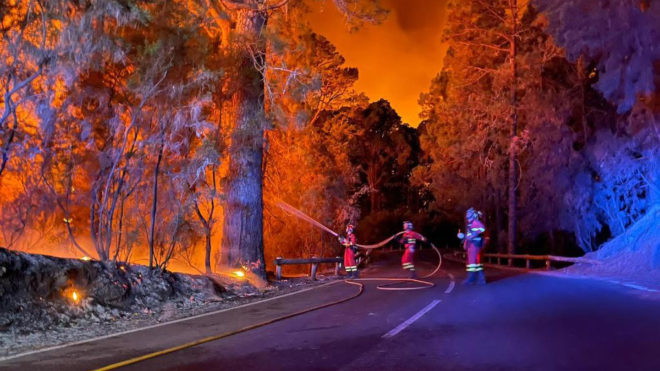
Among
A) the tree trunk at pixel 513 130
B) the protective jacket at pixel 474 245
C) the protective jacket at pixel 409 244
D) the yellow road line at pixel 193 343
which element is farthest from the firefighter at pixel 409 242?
the tree trunk at pixel 513 130

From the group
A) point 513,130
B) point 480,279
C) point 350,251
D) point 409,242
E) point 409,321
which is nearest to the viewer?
point 409,321

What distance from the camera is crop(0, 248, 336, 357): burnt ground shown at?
29.3 ft

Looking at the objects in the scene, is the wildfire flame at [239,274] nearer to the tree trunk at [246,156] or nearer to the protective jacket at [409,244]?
the tree trunk at [246,156]

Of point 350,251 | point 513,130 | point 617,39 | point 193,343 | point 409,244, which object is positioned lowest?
point 193,343

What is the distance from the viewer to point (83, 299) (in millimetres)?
10562

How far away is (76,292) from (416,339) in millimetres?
6535

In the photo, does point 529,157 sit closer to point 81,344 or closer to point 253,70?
point 253,70

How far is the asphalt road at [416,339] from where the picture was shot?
648cm

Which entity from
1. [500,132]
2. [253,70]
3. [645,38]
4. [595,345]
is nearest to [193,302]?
[253,70]

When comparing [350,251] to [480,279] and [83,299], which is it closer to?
[480,279]

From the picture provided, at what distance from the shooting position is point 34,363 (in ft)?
22.4

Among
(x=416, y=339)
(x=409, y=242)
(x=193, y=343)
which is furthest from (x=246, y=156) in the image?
(x=416, y=339)

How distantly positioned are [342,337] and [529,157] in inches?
985

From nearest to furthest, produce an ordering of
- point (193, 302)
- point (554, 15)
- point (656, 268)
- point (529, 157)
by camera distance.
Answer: point (193, 302) → point (656, 268) → point (554, 15) → point (529, 157)
